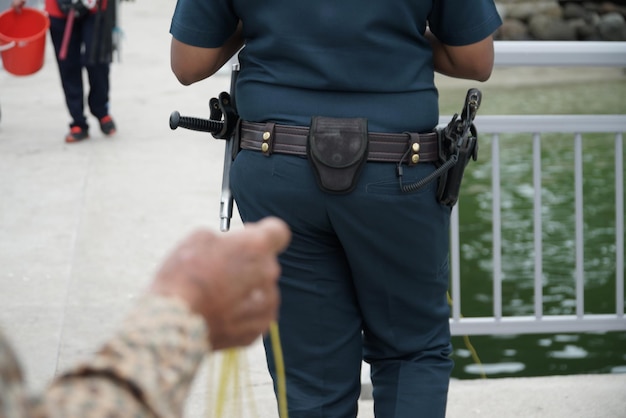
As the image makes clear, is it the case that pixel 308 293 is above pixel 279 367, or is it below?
below

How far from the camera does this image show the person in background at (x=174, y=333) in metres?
1.15

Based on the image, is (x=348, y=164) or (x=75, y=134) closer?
(x=348, y=164)

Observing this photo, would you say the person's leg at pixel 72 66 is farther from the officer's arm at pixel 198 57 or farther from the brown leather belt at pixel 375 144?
the brown leather belt at pixel 375 144

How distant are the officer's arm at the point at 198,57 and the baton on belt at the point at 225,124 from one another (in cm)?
6

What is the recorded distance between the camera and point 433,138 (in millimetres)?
2572

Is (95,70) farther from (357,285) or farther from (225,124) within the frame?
(357,285)

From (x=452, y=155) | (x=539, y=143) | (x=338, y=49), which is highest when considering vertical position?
(x=338, y=49)

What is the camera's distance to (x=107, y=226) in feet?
20.8

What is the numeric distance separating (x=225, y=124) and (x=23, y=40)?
5.43 m

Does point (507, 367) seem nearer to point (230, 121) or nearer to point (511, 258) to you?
point (511, 258)

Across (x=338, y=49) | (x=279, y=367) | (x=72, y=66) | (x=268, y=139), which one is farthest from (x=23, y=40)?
(x=279, y=367)

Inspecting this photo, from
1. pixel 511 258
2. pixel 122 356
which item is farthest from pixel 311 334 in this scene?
pixel 511 258

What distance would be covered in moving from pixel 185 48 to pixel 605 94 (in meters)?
10.6

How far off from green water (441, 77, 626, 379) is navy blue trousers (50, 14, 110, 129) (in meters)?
2.81
